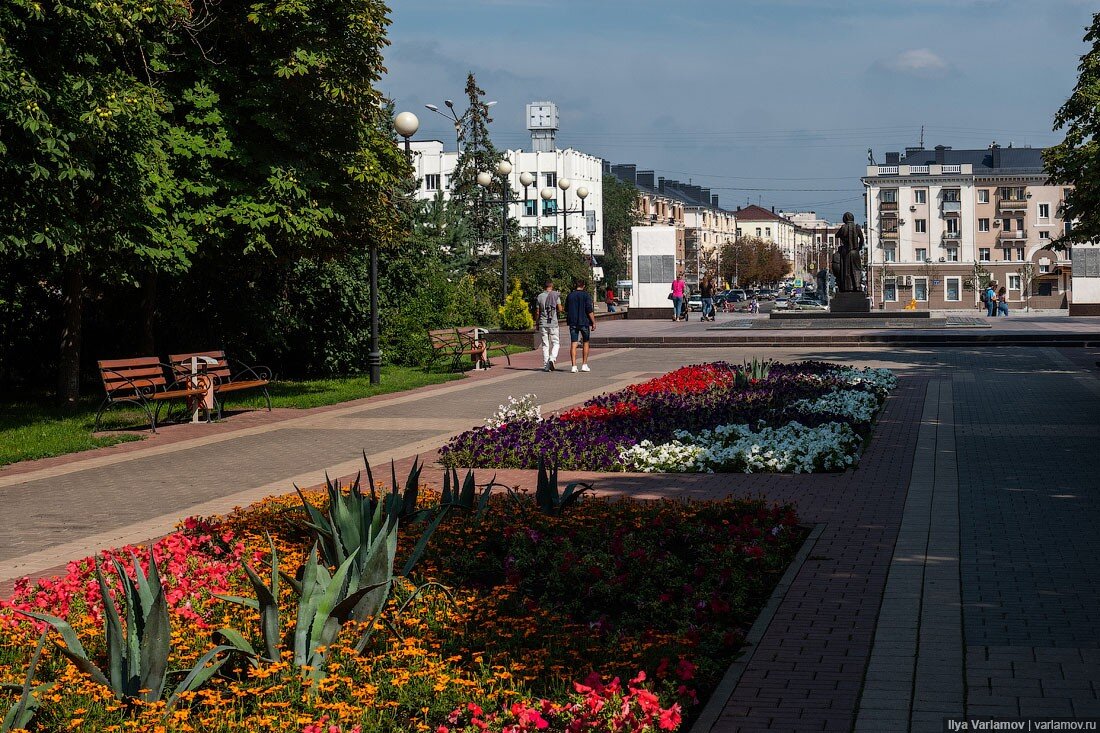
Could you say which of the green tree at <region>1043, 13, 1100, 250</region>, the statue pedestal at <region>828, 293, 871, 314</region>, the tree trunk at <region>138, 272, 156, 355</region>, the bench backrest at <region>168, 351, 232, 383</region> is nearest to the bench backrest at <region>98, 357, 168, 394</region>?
the bench backrest at <region>168, 351, 232, 383</region>

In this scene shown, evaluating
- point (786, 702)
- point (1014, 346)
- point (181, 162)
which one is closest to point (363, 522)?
point (786, 702)

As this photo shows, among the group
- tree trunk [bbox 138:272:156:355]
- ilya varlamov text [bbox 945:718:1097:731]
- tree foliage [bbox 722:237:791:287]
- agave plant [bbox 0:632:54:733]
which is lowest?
ilya varlamov text [bbox 945:718:1097:731]

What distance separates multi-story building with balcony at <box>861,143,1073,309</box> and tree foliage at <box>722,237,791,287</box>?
24.2 meters

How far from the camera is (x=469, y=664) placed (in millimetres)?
5051

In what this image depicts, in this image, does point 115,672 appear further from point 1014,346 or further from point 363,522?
point 1014,346

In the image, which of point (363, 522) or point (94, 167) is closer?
point (363, 522)

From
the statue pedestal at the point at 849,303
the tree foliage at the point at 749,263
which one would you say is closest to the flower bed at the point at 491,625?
the statue pedestal at the point at 849,303

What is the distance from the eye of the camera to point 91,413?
1638 cm

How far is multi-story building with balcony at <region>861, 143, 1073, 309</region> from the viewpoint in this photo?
108 metres

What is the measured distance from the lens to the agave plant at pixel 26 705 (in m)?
4.19

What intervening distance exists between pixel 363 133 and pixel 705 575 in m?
12.0

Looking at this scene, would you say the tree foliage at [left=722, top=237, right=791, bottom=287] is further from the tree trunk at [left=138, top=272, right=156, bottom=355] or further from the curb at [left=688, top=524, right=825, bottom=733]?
the curb at [left=688, top=524, right=825, bottom=733]

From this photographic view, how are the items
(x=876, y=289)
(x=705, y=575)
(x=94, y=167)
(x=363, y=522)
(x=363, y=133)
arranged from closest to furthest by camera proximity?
(x=363, y=522) → (x=705, y=575) → (x=94, y=167) → (x=363, y=133) → (x=876, y=289)

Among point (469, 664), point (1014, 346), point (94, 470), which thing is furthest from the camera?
point (1014, 346)
